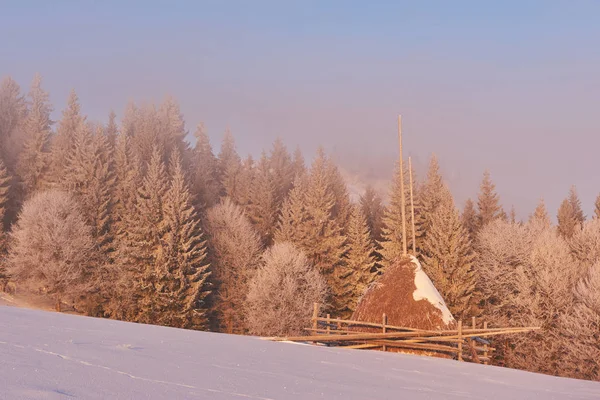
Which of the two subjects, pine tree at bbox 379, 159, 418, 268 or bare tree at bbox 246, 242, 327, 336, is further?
pine tree at bbox 379, 159, 418, 268

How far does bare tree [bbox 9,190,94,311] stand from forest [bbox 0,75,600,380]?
0.10 meters

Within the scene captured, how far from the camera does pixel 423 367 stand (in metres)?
6.77

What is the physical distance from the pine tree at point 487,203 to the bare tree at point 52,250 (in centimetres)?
3635

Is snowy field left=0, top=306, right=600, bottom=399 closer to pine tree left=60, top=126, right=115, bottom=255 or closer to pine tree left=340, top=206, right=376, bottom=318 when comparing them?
pine tree left=340, top=206, right=376, bottom=318

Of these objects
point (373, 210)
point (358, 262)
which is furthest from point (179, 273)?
point (373, 210)

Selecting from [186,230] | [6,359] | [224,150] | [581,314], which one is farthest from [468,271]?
[6,359]

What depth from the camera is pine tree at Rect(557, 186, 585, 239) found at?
6281 cm

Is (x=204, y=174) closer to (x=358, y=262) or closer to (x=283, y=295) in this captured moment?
(x=358, y=262)

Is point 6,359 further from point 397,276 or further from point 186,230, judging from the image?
point 186,230

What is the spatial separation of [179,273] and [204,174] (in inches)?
872

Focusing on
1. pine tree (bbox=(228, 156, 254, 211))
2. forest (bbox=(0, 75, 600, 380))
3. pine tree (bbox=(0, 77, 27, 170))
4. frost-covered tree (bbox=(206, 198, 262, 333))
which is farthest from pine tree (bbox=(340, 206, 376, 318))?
pine tree (bbox=(0, 77, 27, 170))

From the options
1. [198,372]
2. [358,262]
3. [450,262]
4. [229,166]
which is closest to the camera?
[198,372]

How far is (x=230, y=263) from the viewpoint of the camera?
155 feet

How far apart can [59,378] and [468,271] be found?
141 ft
